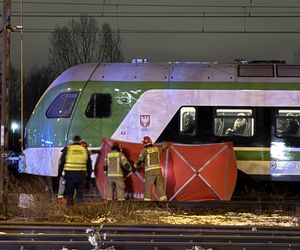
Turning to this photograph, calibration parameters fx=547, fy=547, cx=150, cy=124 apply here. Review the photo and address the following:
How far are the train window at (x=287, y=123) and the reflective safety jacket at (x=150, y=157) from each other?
3.37 metres

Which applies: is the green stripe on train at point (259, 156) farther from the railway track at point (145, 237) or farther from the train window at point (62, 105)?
the railway track at point (145, 237)

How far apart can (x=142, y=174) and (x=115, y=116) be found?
1.85 meters

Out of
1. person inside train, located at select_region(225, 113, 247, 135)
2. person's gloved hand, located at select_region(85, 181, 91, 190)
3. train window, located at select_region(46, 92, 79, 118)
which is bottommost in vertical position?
person's gloved hand, located at select_region(85, 181, 91, 190)

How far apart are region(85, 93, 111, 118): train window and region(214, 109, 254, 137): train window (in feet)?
9.18

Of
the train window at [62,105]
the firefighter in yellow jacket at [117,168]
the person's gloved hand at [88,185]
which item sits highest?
the train window at [62,105]

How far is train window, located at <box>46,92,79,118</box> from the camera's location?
14.3 m

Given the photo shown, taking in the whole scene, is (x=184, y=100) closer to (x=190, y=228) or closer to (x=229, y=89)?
(x=229, y=89)

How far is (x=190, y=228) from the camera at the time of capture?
28.6 ft

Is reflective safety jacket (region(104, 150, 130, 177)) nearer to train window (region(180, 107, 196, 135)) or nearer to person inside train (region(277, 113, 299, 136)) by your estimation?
train window (region(180, 107, 196, 135))

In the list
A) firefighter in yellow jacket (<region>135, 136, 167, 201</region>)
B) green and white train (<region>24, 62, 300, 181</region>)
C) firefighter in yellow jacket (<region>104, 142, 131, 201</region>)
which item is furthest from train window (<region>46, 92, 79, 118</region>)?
firefighter in yellow jacket (<region>135, 136, 167, 201</region>)

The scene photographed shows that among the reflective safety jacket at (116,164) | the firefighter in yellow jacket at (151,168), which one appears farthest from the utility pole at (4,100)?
the firefighter in yellow jacket at (151,168)

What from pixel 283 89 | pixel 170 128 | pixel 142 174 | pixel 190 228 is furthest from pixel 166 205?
pixel 283 89

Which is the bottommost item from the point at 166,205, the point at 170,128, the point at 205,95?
the point at 166,205

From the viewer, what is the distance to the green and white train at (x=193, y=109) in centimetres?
1373
